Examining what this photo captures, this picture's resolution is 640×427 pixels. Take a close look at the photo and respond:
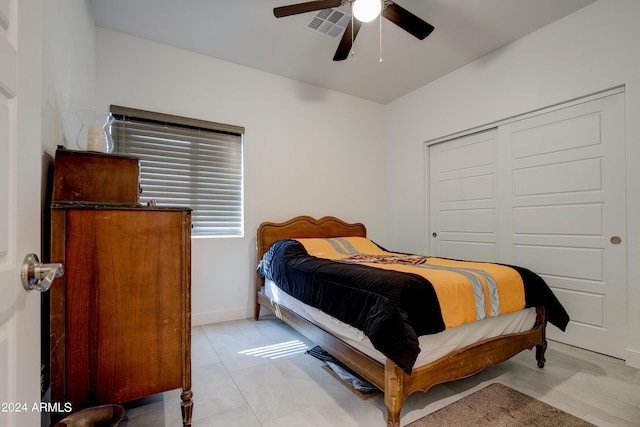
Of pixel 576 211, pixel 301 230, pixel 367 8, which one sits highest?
pixel 367 8

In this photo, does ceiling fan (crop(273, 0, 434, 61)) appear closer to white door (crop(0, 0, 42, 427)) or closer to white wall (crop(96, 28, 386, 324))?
white wall (crop(96, 28, 386, 324))

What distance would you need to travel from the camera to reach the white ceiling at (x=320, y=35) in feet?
8.31

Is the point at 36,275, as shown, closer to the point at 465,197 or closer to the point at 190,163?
the point at 190,163

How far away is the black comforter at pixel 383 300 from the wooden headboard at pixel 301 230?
905 millimetres

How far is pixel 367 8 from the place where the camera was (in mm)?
1985

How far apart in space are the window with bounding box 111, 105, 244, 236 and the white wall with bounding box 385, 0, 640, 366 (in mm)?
2235

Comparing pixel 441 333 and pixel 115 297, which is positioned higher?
pixel 115 297

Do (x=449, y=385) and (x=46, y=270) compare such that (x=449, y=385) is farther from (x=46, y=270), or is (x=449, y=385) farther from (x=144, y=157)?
(x=144, y=157)

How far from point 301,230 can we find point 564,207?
2583 mm

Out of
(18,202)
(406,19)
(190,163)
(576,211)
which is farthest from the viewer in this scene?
(190,163)

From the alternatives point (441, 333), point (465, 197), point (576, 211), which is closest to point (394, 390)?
point (441, 333)

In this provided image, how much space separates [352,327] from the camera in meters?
1.77

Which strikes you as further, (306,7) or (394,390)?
(306,7)

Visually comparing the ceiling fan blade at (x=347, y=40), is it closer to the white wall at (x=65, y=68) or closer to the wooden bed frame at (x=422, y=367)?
the white wall at (x=65, y=68)
